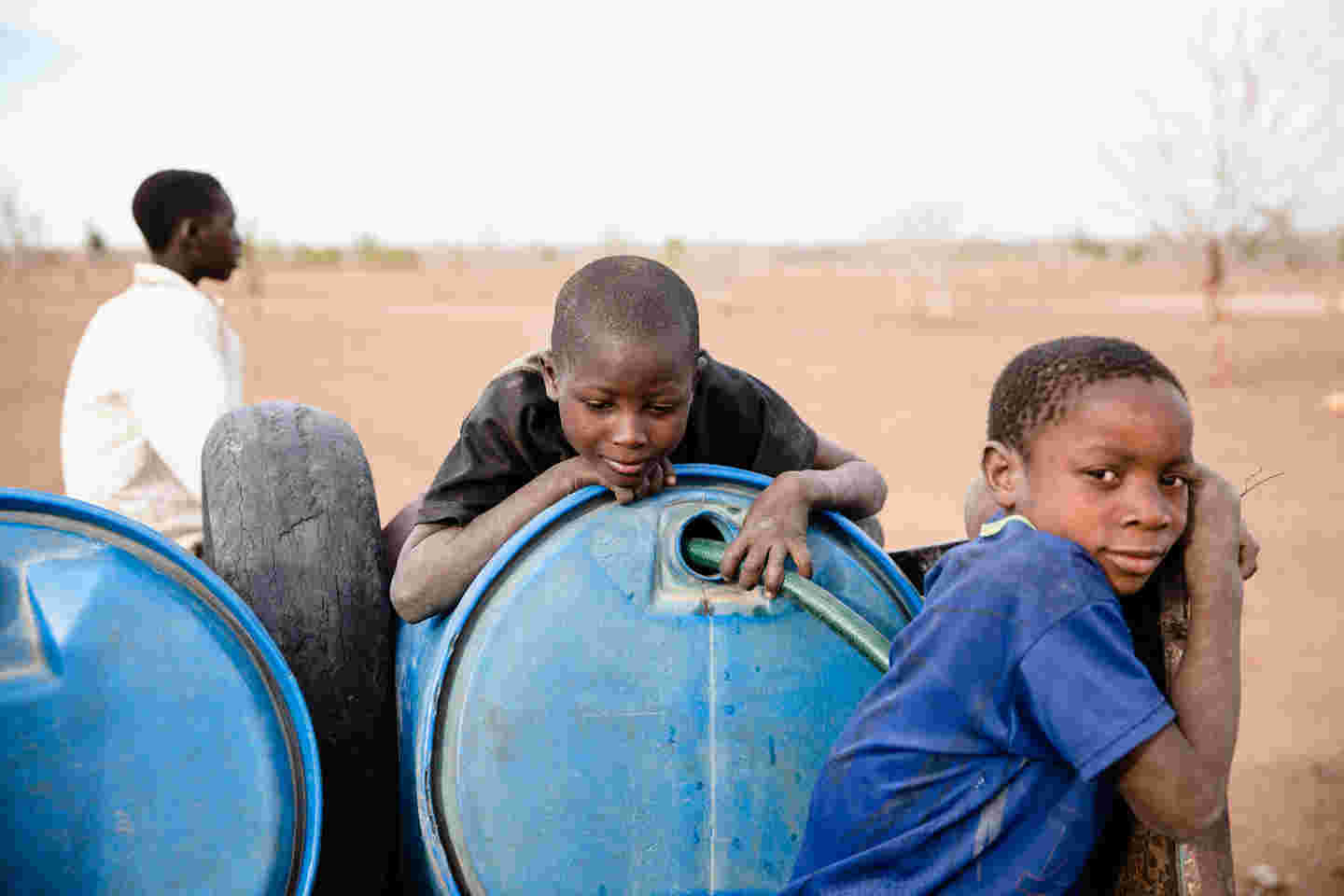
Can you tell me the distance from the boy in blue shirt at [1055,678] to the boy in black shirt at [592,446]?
0.38m

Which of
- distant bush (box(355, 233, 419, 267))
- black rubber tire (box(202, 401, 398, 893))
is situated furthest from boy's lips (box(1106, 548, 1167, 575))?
distant bush (box(355, 233, 419, 267))

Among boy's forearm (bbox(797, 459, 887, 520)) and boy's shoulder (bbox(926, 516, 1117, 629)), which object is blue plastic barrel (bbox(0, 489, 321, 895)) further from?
boy's shoulder (bbox(926, 516, 1117, 629))

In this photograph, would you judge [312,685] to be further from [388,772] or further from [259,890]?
[259,890]

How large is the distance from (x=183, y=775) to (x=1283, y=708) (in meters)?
4.54

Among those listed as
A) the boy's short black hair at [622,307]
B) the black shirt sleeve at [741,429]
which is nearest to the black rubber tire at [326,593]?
the boy's short black hair at [622,307]

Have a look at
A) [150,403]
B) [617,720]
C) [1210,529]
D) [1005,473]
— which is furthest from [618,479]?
[150,403]

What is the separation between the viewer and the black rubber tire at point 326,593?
209 centimetres

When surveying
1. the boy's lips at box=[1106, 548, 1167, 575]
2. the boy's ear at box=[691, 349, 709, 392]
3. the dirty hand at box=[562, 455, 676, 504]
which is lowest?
the boy's lips at box=[1106, 548, 1167, 575]

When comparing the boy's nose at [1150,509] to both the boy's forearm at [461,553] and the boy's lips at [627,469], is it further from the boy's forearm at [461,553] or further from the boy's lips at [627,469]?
the boy's forearm at [461,553]

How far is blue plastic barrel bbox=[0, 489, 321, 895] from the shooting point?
1550mm

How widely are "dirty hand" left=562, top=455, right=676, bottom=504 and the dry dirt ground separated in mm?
2544

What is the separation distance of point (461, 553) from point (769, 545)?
554 millimetres

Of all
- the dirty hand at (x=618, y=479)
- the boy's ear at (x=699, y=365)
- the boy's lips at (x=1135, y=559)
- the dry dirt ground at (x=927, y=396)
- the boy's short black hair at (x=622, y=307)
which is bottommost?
the dry dirt ground at (x=927, y=396)

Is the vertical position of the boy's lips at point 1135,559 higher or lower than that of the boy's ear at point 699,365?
lower
